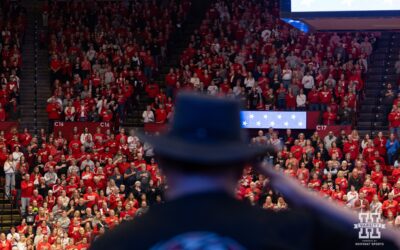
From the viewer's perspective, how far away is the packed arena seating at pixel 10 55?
2909 cm

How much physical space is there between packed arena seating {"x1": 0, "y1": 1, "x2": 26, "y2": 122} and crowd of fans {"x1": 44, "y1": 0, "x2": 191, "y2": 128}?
1077 millimetres

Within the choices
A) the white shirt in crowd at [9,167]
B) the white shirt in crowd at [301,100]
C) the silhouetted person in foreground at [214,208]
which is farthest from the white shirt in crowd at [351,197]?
the silhouetted person in foreground at [214,208]

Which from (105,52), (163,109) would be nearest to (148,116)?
(163,109)

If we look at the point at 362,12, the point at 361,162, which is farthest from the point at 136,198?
the point at 362,12

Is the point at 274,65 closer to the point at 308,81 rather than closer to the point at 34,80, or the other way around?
the point at 308,81

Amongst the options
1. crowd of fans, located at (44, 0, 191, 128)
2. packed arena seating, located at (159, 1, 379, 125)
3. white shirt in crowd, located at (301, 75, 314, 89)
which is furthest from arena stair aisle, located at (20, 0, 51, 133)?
white shirt in crowd, located at (301, 75, 314, 89)

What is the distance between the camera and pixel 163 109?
2792cm

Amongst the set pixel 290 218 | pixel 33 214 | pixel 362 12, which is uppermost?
pixel 362 12

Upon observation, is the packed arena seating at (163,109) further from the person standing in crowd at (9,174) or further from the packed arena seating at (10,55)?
the packed arena seating at (10,55)

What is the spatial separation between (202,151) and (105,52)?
2873 centimetres

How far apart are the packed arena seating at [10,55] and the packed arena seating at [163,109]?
114cm

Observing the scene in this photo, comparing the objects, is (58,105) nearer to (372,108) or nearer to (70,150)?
(70,150)

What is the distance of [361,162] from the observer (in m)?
22.5

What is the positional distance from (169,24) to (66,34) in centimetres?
359
